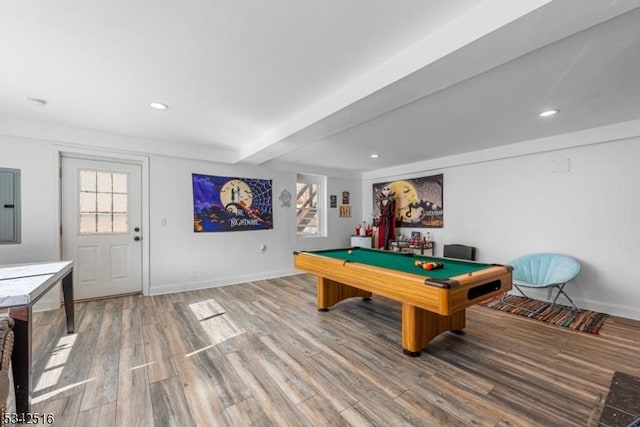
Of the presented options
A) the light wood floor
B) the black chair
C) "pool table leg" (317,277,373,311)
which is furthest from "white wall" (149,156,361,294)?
the black chair

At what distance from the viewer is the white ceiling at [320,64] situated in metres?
1.49

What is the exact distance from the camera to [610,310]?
11.1 ft

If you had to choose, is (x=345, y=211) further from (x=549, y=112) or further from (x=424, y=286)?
(x=424, y=286)

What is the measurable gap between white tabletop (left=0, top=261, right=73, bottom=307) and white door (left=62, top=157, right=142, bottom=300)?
4.22 ft

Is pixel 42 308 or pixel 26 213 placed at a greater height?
pixel 26 213

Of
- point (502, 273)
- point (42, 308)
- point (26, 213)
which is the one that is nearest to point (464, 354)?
point (502, 273)

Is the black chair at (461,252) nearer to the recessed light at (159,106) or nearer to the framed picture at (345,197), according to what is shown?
the framed picture at (345,197)

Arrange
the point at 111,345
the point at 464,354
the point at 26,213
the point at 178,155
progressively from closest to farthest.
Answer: the point at 464,354 < the point at 111,345 < the point at 26,213 < the point at 178,155

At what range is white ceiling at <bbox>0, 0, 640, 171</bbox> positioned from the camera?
1492 millimetres

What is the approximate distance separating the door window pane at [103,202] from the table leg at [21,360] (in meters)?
2.74

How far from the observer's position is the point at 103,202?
397 centimetres

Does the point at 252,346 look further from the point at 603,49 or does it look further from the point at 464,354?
the point at 603,49

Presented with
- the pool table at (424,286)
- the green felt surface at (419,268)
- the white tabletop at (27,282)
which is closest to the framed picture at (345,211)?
the green felt surface at (419,268)

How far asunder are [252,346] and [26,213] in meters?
3.39
